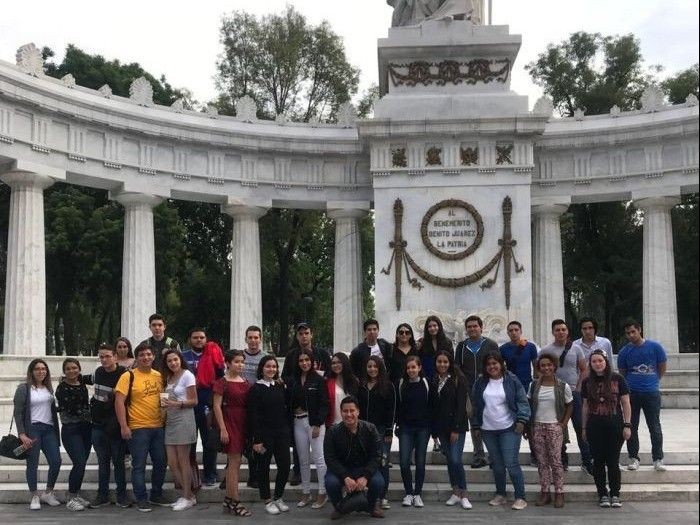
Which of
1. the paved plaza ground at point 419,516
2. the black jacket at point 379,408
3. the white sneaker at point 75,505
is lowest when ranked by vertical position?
the paved plaza ground at point 419,516

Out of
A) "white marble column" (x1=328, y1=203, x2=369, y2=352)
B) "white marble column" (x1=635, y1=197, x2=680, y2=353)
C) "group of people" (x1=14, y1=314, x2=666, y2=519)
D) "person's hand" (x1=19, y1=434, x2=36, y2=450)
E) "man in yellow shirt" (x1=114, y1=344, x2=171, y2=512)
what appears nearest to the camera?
"group of people" (x1=14, y1=314, x2=666, y2=519)

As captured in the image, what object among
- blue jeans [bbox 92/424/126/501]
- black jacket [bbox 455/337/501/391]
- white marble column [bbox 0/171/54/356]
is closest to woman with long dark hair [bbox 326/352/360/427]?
black jacket [bbox 455/337/501/391]

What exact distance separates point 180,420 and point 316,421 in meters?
2.32

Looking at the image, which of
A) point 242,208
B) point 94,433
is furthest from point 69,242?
point 94,433

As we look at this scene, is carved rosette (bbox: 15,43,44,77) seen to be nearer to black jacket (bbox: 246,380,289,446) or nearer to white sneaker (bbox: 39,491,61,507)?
white sneaker (bbox: 39,491,61,507)

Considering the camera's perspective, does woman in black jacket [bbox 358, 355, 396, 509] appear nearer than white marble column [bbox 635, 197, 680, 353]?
Yes

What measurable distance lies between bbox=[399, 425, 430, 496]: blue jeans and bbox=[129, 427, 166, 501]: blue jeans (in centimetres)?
415

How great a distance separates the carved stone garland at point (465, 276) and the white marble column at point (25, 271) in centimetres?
1274

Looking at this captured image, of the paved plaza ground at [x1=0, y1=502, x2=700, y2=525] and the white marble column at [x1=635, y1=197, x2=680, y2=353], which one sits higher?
the white marble column at [x1=635, y1=197, x2=680, y2=353]

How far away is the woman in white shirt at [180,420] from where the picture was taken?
572 inches

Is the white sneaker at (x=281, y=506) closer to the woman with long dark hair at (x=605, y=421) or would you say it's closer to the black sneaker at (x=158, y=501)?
the black sneaker at (x=158, y=501)

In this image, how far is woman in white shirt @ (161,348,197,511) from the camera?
14523 millimetres

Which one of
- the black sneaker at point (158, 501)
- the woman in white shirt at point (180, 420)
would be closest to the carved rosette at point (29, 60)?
the woman in white shirt at point (180, 420)

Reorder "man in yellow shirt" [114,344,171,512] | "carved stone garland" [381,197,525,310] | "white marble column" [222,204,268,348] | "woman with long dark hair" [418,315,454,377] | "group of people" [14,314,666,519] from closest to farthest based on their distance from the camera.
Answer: "group of people" [14,314,666,519] < "man in yellow shirt" [114,344,171,512] < "woman with long dark hair" [418,315,454,377] < "carved stone garland" [381,197,525,310] < "white marble column" [222,204,268,348]
